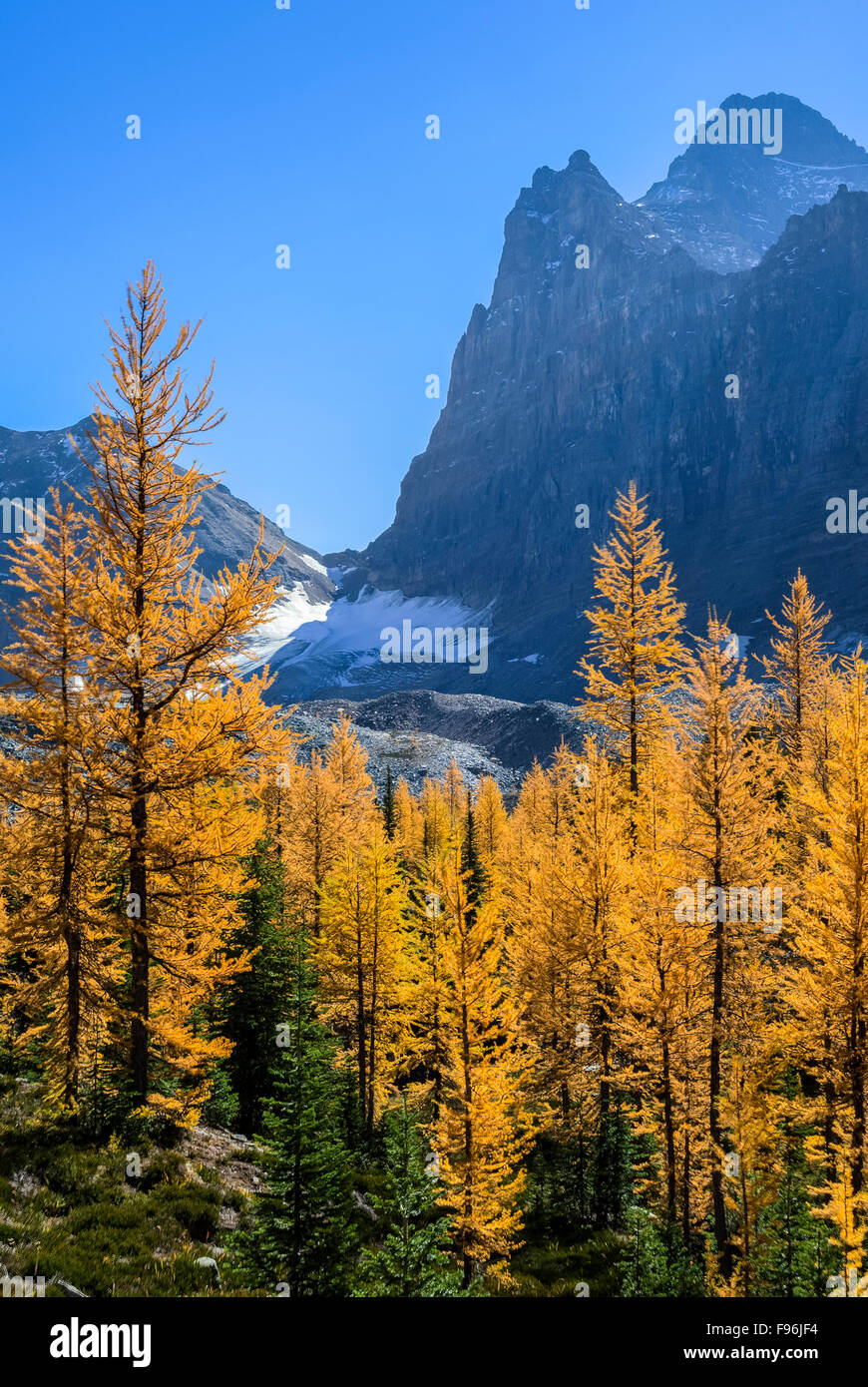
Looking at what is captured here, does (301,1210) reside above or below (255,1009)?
above

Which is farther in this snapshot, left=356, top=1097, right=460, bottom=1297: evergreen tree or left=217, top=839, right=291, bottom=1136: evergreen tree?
left=217, top=839, right=291, bottom=1136: evergreen tree

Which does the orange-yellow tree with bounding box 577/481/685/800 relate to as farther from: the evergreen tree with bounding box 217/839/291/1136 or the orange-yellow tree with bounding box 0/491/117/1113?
the orange-yellow tree with bounding box 0/491/117/1113

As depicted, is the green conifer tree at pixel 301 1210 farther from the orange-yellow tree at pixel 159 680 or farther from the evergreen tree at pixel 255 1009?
the evergreen tree at pixel 255 1009

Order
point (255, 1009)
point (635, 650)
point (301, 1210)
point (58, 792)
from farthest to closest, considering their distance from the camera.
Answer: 1. point (255, 1009)
2. point (635, 650)
3. point (58, 792)
4. point (301, 1210)

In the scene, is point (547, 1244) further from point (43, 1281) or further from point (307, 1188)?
point (43, 1281)

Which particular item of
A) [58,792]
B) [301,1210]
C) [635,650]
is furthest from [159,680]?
[635,650]

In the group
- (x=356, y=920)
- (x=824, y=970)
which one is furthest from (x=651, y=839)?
(x=356, y=920)

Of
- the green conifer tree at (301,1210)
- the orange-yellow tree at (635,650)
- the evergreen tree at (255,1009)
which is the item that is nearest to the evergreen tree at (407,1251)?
the green conifer tree at (301,1210)

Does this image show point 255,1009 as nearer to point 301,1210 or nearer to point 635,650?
point 301,1210

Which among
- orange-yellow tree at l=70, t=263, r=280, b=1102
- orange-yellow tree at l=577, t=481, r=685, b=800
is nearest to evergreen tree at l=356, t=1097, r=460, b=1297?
orange-yellow tree at l=70, t=263, r=280, b=1102
